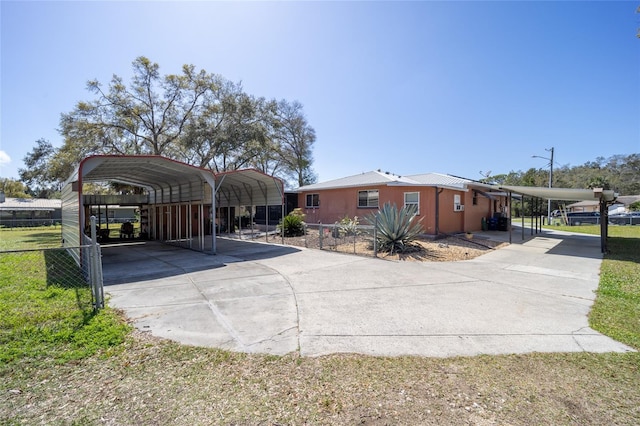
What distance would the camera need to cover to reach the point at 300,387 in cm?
274

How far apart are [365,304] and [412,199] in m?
10.5

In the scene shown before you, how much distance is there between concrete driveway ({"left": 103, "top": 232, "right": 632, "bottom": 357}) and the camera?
3764 mm

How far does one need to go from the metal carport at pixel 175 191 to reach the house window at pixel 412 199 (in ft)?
20.5

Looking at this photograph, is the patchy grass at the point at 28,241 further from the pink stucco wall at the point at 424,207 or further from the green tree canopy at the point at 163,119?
the pink stucco wall at the point at 424,207

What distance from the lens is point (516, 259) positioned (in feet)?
32.4

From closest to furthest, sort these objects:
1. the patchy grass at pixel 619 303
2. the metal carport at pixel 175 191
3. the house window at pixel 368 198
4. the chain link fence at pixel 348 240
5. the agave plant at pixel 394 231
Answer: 1. the patchy grass at pixel 619 303
2. the metal carport at pixel 175 191
3. the agave plant at pixel 394 231
4. the chain link fence at pixel 348 240
5. the house window at pixel 368 198

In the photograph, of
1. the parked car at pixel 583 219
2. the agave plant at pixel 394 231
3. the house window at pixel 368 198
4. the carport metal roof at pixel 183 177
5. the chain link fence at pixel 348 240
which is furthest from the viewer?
the parked car at pixel 583 219

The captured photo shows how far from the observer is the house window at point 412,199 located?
14492mm

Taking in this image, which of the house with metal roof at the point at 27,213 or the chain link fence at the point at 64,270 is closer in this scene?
the chain link fence at the point at 64,270

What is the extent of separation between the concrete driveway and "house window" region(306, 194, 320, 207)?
32.7 ft

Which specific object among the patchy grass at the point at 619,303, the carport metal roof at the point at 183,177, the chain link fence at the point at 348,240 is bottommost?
the patchy grass at the point at 619,303

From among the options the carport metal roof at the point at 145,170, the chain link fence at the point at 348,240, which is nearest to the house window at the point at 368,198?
the chain link fence at the point at 348,240

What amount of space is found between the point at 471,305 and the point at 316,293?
2845mm

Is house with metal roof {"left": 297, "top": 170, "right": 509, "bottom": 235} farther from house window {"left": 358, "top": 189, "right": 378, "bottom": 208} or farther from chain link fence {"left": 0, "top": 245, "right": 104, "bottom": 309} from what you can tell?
chain link fence {"left": 0, "top": 245, "right": 104, "bottom": 309}
